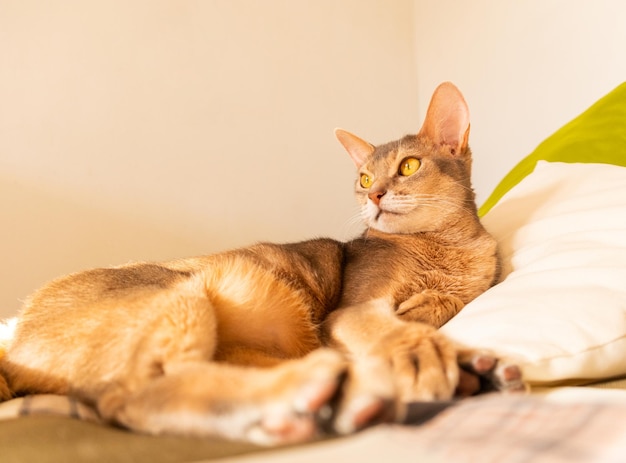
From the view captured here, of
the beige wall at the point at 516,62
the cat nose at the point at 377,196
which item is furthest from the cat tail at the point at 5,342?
the beige wall at the point at 516,62

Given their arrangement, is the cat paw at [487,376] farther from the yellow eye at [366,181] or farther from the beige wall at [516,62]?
Result: the beige wall at [516,62]

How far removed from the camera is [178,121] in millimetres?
2961

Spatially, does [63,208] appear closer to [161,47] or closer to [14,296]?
[14,296]

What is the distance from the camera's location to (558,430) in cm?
63

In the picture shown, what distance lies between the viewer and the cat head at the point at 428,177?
1.66 meters

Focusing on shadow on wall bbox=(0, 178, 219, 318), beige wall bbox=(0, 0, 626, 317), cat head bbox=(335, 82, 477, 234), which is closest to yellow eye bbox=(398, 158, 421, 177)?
cat head bbox=(335, 82, 477, 234)

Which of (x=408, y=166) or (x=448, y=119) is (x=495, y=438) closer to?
(x=408, y=166)

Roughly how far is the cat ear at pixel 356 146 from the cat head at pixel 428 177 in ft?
0.46

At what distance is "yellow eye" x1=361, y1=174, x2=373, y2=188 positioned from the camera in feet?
6.10

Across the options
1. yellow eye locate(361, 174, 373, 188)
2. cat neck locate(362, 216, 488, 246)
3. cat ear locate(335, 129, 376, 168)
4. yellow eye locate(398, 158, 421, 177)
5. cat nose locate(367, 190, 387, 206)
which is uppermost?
cat ear locate(335, 129, 376, 168)

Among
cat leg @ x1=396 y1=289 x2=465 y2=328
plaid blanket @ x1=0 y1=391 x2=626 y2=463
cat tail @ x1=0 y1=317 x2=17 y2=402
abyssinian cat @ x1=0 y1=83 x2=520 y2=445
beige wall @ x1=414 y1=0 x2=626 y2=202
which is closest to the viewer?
plaid blanket @ x1=0 y1=391 x2=626 y2=463

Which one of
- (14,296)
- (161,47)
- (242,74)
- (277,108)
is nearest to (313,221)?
(277,108)

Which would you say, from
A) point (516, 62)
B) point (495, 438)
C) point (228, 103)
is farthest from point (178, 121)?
point (495, 438)

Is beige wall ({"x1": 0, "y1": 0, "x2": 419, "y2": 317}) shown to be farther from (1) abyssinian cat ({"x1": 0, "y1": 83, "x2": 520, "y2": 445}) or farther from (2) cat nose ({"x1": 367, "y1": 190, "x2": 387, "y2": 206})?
(2) cat nose ({"x1": 367, "y1": 190, "x2": 387, "y2": 206})
